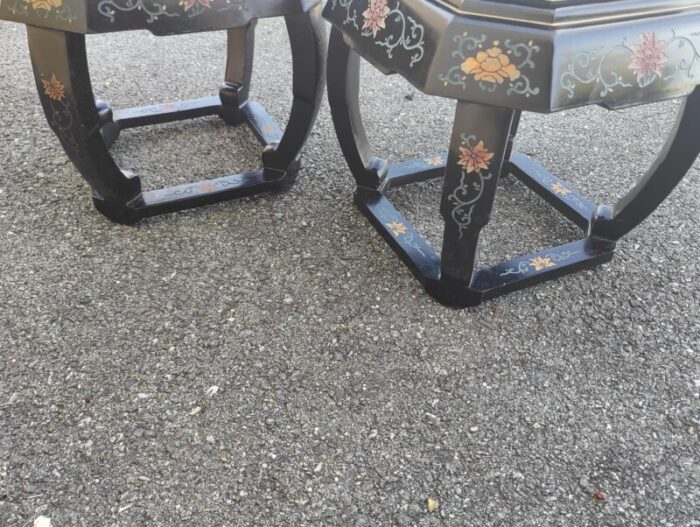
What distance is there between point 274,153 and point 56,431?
78 cm

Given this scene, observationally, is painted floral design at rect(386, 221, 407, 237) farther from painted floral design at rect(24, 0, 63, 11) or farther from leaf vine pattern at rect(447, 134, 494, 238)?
painted floral design at rect(24, 0, 63, 11)

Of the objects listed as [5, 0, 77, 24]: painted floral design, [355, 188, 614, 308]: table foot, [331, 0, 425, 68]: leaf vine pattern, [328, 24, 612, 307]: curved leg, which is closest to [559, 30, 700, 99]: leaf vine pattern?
[328, 24, 612, 307]: curved leg

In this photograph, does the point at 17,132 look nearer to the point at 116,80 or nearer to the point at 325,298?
the point at 116,80

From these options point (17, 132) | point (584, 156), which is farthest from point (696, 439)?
point (17, 132)

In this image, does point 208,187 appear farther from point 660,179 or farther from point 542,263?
point 660,179

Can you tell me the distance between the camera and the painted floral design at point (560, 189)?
1498 mm

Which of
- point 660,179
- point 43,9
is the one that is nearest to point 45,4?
point 43,9

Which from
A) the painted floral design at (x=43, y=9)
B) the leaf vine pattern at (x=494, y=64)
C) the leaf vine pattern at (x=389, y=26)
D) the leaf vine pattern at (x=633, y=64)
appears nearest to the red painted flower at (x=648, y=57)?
the leaf vine pattern at (x=633, y=64)

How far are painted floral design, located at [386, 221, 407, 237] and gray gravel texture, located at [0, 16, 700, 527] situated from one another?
0.05 m

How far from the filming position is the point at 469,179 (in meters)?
1.02

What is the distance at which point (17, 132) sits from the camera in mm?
1717

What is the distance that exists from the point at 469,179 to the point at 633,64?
0.93 ft

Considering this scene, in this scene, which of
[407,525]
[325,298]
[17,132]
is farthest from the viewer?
[17,132]

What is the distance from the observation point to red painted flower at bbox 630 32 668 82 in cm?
88
